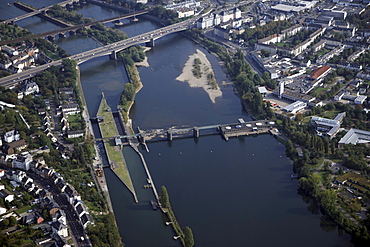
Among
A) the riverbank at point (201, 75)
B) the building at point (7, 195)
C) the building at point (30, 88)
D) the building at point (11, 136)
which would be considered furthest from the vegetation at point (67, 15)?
the building at point (7, 195)

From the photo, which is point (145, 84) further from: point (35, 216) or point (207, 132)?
point (35, 216)

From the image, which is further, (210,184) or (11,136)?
(11,136)

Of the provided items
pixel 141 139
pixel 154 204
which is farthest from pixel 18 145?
pixel 154 204

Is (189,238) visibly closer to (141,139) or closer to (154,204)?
(154,204)

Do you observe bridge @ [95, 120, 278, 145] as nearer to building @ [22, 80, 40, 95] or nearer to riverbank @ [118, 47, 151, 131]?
riverbank @ [118, 47, 151, 131]

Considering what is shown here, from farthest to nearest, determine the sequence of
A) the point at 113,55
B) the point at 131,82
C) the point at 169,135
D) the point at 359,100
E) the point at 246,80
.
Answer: the point at 113,55 → the point at 131,82 → the point at 246,80 → the point at 359,100 → the point at 169,135

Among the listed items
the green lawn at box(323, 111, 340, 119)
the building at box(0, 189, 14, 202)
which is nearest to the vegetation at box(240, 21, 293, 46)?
the green lawn at box(323, 111, 340, 119)

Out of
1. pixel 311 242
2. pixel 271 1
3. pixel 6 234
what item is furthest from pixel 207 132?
pixel 271 1
